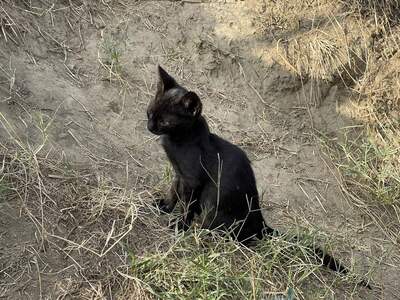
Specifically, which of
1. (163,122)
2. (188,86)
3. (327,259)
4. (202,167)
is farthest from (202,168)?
(188,86)

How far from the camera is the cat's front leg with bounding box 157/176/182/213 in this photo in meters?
4.20

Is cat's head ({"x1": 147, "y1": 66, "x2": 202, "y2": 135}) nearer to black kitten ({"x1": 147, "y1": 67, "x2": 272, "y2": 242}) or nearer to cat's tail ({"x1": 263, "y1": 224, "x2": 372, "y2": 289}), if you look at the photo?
black kitten ({"x1": 147, "y1": 67, "x2": 272, "y2": 242})

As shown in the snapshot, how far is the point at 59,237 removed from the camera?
3822 mm

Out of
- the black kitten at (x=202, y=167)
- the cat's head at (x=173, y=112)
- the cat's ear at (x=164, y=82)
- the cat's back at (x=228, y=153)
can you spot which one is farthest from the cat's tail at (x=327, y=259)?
the cat's ear at (x=164, y=82)

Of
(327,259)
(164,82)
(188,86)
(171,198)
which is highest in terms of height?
(164,82)

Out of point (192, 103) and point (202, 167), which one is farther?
point (202, 167)

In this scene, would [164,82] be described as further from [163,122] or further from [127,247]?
[127,247]

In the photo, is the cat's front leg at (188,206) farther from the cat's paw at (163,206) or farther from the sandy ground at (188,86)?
the sandy ground at (188,86)

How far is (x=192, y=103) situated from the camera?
389cm

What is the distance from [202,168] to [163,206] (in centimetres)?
51

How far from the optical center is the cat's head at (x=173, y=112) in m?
3.92

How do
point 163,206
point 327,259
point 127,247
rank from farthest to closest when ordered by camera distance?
point 163,206
point 327,259
point 127,247

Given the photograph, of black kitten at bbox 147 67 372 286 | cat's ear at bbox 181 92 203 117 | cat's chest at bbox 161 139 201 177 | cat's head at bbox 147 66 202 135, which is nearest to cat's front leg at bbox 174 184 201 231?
black kitten at bbox 147 67 372 286

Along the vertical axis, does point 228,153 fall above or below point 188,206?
above
